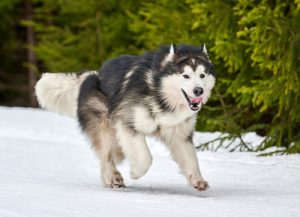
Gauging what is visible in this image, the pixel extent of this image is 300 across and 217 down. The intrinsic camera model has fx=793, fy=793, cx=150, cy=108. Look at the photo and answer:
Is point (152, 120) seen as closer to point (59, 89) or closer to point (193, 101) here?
point (193, 101)

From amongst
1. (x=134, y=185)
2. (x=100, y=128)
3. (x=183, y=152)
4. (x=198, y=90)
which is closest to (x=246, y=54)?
(x=100, y=128)

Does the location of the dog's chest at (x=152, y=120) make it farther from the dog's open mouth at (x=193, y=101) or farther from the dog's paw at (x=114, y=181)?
the dog's paw at (x=114, y=181)

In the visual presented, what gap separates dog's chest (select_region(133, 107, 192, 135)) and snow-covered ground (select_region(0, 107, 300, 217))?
0.67 meters

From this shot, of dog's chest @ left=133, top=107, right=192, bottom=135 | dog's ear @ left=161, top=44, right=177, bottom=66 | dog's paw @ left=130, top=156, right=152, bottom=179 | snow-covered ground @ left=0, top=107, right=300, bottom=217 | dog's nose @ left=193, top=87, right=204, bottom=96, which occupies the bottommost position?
snow-covered ground @ left=0, top=107, right=300, bottom=217

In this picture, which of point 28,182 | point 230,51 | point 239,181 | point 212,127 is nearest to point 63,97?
point 28,182

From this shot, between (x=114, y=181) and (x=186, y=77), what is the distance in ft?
4.82

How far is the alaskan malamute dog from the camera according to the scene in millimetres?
8156

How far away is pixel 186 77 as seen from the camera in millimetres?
8086

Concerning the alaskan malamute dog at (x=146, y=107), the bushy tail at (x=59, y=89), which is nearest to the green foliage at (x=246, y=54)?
the alaskan malamute dog at (x=146, y=107)

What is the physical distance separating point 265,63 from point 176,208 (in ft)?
14.1

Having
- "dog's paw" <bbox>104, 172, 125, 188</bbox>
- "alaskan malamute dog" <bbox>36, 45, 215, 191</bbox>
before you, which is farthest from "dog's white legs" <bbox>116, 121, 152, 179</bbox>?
"dog's paw" <bbox>104, 172, 125, 188</bbox>

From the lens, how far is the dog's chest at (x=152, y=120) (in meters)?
8.25

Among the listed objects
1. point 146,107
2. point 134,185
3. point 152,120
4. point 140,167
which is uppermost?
point 146,107

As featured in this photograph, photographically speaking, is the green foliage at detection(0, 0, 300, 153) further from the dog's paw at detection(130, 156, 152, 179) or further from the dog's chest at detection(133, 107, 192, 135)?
the dog's paw at detection(130, 156, 152, 179)
